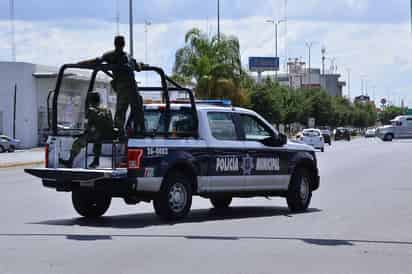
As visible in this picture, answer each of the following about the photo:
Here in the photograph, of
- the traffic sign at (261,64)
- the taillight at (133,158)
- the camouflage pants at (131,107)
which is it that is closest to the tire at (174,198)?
the taillight at (133,158)

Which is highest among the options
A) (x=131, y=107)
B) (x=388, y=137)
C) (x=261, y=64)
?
(x=261, y=64)

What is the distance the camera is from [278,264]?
10.8m

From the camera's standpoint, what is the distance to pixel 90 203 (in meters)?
16.2

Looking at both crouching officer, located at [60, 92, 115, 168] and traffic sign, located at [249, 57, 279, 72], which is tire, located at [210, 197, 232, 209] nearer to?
crouching officer, located at [60, 92, 115, 168]

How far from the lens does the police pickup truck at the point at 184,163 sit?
48.5 ft

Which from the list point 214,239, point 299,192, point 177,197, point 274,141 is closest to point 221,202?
point 299,192

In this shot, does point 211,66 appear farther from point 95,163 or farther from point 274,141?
point 95,163

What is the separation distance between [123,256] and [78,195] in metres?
4.84

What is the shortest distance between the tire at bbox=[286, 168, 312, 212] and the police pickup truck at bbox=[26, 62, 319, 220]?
19mm

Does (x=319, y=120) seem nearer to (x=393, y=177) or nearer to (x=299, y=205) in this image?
(x=393, y=177)

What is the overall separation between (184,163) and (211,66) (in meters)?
45.4

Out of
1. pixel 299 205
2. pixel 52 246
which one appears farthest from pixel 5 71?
pixel 52 246

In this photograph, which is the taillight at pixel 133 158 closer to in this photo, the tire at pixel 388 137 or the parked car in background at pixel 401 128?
the tire at pixel 388 137

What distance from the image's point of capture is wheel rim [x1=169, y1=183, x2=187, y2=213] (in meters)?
15.3
